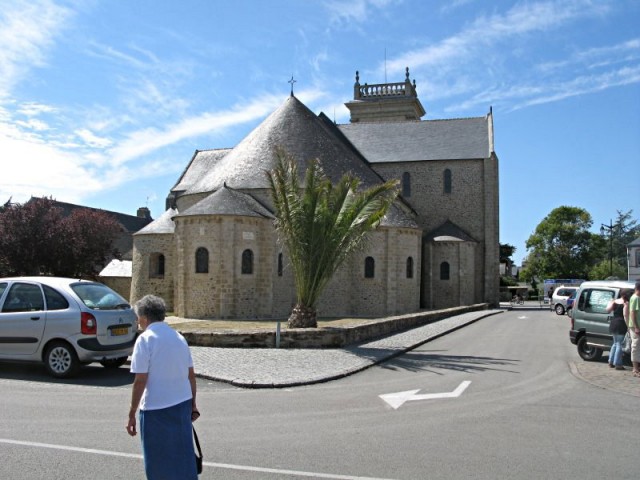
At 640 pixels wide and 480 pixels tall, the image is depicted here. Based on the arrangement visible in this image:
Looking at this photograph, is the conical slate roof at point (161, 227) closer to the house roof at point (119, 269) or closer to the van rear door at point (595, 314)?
the house roof at point (119, 269)

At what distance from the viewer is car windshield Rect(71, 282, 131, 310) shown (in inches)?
412

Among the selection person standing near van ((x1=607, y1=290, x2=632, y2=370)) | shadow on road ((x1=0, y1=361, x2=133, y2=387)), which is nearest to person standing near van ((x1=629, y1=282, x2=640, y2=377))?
person standing near van ((x1=607, y1=290, x2=632, y2=370))

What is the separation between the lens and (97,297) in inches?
422

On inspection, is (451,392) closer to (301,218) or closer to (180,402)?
(180,402)

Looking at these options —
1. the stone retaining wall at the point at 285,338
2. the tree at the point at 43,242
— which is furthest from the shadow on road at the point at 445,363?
the tree at the point at 43,242

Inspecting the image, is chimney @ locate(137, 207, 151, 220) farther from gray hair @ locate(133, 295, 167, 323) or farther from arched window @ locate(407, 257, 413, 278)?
gray hair @ locate(133, 295, 167, 323)

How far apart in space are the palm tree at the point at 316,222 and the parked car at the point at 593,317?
578 cm

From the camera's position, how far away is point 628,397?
912cm

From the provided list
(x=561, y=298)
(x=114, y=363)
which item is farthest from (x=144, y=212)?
(x=114, y=363)

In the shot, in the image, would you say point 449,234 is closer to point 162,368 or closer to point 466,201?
point 466,201

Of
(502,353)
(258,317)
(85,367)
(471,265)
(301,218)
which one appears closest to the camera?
(85,367)

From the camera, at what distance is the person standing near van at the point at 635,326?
35.8 ft

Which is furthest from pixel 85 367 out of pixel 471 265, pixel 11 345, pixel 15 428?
pixel 471 265

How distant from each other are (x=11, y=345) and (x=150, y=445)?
7530 mm
